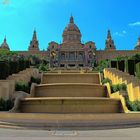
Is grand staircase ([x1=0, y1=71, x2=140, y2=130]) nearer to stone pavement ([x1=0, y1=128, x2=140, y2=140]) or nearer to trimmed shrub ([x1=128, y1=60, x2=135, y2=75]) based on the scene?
stone pavement ([x1=0, y1=128, x2=140, y2=140])

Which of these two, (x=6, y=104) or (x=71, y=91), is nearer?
(x=6, y=104)

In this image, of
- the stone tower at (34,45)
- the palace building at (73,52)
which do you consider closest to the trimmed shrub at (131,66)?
the palace building at (73,52)

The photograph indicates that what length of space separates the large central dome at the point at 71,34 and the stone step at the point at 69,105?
95780 mm

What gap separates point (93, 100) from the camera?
13320mm

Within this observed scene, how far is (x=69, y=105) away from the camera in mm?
13094

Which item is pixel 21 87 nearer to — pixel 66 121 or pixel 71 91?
pixel 71 91

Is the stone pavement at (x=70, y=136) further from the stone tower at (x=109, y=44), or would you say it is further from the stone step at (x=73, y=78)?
the stone tower at (x=109, y=44)

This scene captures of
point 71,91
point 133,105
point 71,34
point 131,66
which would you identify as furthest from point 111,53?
point 133,105

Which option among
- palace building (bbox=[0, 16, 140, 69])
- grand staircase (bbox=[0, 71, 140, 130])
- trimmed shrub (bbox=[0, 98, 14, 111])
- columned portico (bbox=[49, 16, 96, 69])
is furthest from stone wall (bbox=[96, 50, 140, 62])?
trimmed shrub (bbox=[0, 98, 14, 111])

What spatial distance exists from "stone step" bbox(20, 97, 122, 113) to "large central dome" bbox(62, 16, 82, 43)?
95780 millimetres

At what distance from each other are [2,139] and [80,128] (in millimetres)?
3128

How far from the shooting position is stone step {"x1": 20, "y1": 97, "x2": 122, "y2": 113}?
514 inches

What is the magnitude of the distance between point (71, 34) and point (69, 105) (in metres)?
98.9

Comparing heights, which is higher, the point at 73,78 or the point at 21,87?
the point at 73,78
